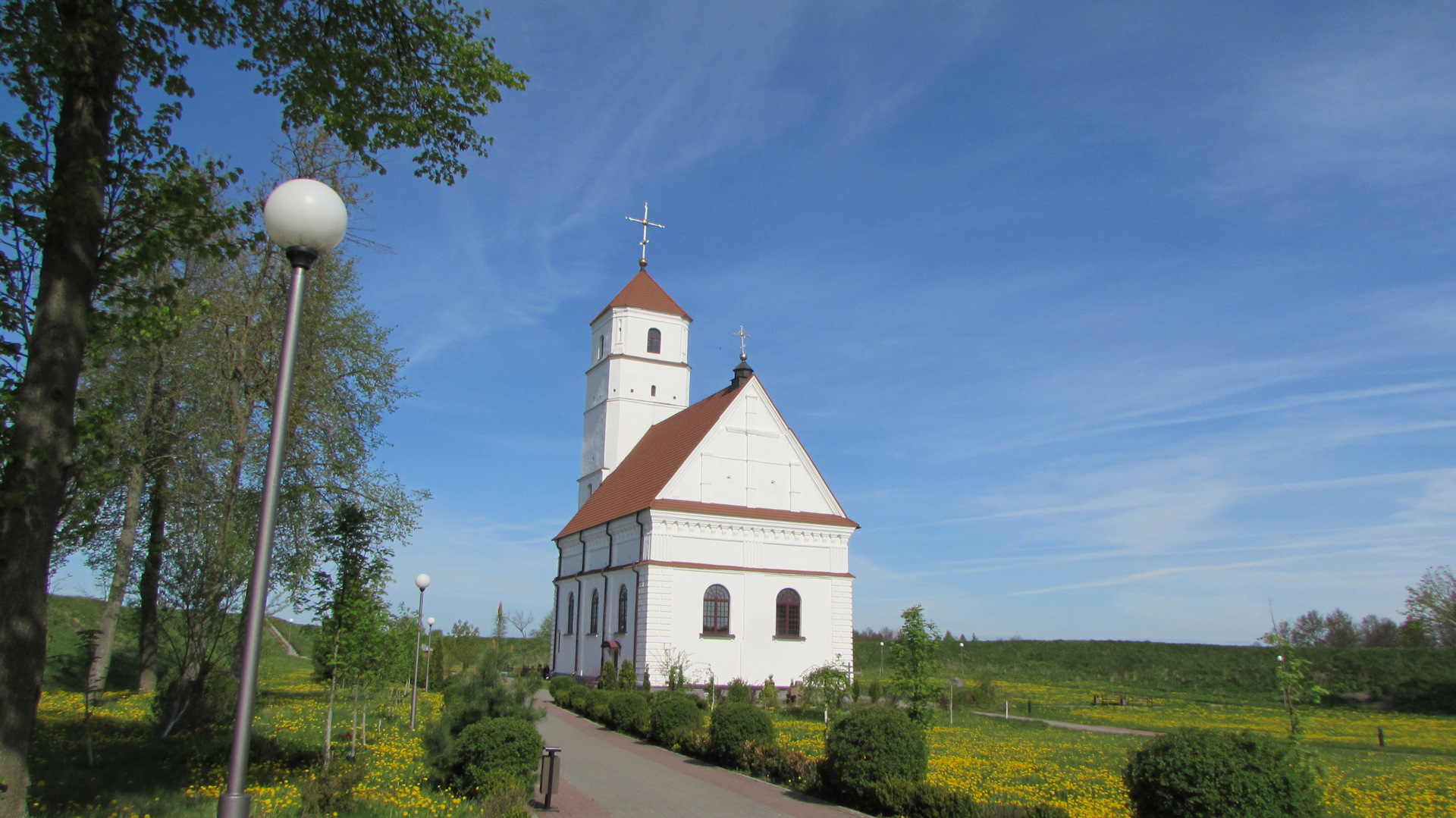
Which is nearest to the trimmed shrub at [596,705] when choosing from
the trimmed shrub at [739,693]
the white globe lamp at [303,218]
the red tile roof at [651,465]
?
the trimmed shrub at [739,693]

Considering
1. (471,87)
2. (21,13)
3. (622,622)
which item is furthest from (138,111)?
(622,622)

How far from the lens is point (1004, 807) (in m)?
10.3

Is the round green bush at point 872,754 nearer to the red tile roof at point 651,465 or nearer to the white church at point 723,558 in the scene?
the white church at point 723,558

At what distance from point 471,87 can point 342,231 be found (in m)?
4.64

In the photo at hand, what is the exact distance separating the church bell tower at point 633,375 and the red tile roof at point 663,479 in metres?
1.16

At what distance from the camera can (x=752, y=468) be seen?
3416cm

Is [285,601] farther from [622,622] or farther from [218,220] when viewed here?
[622,622]

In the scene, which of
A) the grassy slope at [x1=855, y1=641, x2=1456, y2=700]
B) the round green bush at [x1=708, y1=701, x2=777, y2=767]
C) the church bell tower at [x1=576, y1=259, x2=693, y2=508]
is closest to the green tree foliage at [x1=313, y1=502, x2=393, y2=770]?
the round green bush at [x1=708, y1=701, x2=777, y2=767]

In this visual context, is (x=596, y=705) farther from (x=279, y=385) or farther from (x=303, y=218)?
(x=303, y=218)

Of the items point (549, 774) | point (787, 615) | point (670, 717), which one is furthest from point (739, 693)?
point (549, 774)

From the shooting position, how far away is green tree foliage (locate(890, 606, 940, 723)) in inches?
907

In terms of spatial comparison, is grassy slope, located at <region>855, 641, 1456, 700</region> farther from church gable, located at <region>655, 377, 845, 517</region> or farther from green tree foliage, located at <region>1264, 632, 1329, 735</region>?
green tree foliage, located at <region>1264, 632, 1329, 735</region>

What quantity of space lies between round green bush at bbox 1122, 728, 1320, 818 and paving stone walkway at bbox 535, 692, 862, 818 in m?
4.67

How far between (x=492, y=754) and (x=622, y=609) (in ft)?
75.0
